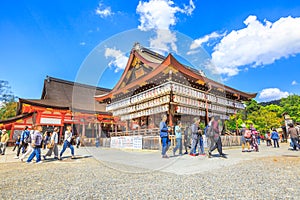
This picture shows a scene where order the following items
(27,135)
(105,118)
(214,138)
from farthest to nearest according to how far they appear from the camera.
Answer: (105,118) → (27,135) → (214,138)

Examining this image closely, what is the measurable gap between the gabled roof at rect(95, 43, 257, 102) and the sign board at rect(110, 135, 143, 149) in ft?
13.7

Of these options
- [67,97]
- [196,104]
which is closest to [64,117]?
[67,97]

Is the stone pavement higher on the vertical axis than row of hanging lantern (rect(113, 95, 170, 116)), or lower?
lower

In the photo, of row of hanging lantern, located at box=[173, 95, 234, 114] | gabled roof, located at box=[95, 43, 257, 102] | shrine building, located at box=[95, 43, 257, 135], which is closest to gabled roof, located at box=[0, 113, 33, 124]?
gabled roof, located at box=[95, 43, 257, 102]

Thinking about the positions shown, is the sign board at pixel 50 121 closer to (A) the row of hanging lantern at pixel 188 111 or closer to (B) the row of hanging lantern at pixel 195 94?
(A) the row of hanging lantern at pixel 188 111

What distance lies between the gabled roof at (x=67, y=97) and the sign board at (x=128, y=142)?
273 inches

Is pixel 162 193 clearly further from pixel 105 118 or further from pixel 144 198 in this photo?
pixel 105 118

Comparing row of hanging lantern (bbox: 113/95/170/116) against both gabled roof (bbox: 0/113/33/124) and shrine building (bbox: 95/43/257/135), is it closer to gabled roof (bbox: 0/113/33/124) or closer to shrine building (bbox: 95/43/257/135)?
shrine building (bbox: 95/43/257/135)

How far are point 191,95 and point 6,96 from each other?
120ft

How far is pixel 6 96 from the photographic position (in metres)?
32.0

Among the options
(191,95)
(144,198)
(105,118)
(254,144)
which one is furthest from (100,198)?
(105,118)

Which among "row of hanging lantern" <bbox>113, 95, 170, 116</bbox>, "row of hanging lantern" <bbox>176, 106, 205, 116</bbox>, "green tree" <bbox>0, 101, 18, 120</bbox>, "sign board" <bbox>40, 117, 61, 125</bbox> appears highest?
"green tree" <bbox>0, 101, 18, 120</bbox>

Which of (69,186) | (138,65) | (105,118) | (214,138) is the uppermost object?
(138,65)

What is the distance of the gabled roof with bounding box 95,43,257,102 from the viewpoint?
423 inches
